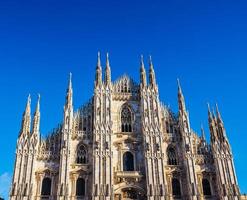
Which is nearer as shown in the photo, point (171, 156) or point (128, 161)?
point (128, 161)

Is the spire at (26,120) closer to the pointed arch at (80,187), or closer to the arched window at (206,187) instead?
the pointed arch at (80,187)

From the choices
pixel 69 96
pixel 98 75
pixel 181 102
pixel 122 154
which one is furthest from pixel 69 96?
pixel 181 102

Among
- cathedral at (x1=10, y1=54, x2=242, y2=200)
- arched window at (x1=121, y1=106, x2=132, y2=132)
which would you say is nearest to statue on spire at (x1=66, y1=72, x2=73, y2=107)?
cathedral at (x1=10, y1=54, x2=242, y2=200)

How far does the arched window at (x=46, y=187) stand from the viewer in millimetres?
40928

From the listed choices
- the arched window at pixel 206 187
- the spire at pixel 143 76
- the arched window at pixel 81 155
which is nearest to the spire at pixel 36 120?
the arched window at pixel 81 155

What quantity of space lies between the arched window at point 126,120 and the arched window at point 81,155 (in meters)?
6.07

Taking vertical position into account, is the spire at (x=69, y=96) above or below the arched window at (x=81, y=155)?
above

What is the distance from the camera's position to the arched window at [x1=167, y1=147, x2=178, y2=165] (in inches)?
1765

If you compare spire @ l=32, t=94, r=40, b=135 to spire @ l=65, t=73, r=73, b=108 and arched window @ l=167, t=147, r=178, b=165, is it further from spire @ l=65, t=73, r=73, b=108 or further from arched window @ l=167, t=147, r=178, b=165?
arched window @ l=167, t=147, r=178, b=165

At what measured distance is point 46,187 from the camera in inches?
1626

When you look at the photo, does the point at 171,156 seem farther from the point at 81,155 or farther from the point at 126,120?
the point at 81,155

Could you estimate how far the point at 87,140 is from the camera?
4475 centimetres

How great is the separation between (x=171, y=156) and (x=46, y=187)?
16.0 metres

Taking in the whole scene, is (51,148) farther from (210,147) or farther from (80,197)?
(210,147)
